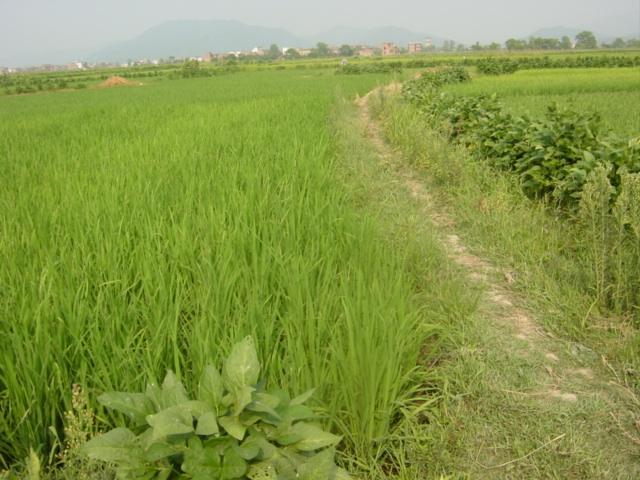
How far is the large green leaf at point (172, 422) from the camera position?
3.88 ft

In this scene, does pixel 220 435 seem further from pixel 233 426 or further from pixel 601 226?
pixel 601 226

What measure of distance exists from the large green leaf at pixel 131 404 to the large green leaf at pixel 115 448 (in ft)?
0.18

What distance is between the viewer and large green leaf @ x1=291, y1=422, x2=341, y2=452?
1.33 m

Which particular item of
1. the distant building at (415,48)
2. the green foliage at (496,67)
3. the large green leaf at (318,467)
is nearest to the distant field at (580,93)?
the large green leaf at (318,467)

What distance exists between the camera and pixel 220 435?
51.8 inches

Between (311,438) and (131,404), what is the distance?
501 millimetres

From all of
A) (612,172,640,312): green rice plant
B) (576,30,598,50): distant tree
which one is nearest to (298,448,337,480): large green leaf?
(612,172,640,312): green rice plant

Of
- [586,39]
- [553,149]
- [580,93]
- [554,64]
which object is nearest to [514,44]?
[586,39]

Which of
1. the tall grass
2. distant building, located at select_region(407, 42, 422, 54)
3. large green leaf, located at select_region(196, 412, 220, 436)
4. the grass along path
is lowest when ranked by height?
the grass along path

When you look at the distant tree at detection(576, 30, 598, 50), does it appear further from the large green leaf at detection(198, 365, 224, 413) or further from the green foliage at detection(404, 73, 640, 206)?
the large green leaf at detection(198, 365, 224, 413)

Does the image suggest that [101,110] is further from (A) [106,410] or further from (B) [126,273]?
(A) [106,410]

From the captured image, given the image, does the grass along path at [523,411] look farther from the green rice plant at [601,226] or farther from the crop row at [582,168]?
the crop row at [582,168]

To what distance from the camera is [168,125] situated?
24.7 ft

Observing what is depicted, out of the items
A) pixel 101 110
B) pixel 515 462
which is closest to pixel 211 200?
pixel 515 462
